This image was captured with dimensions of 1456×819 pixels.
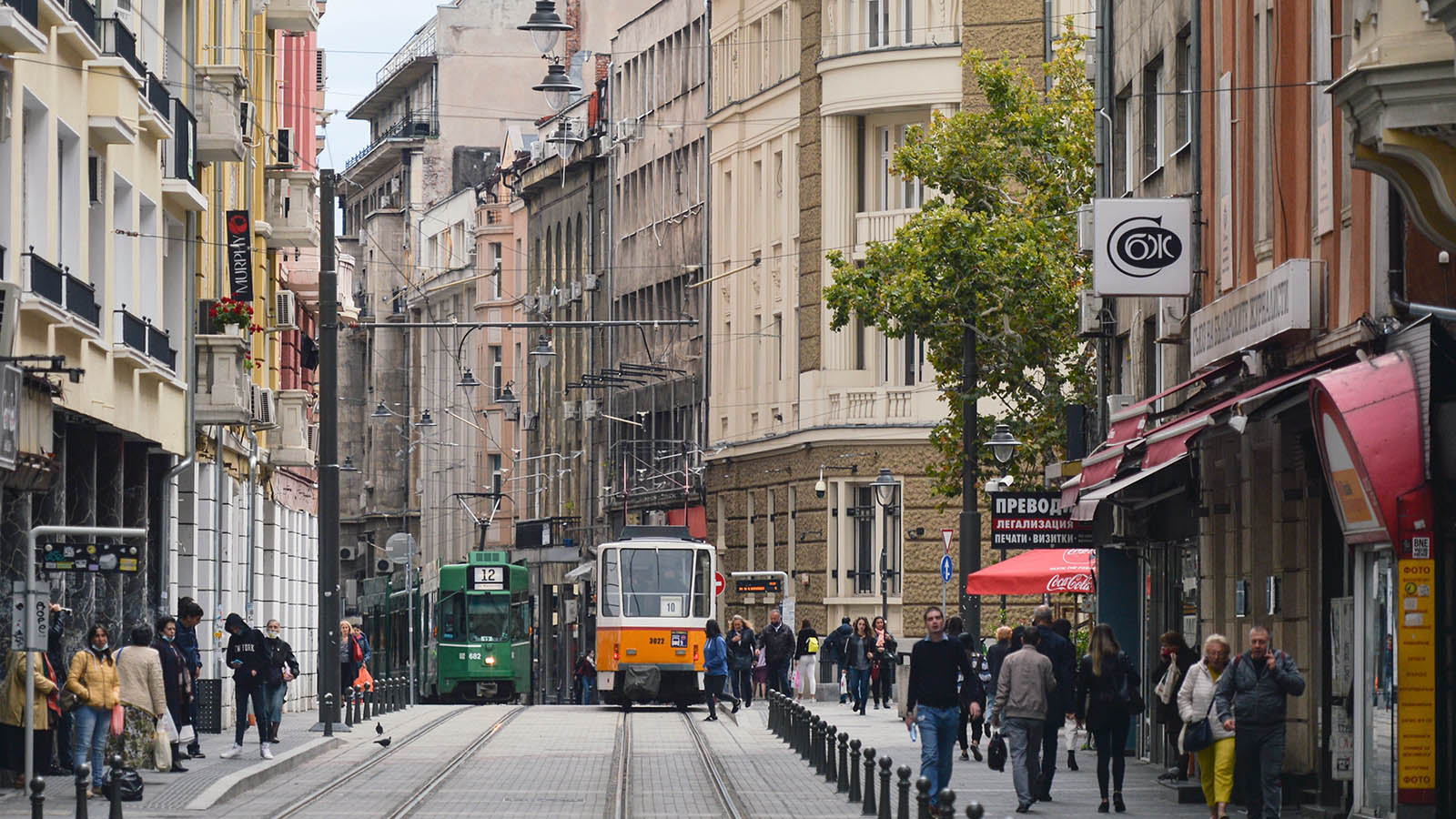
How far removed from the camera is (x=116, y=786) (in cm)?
1825

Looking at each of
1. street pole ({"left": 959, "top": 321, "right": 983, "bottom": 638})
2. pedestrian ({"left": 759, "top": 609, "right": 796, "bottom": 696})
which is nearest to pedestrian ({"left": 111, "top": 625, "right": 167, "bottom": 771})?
street pole ({"left": 959, "top": 321, "right": 983, "bottom": 638})

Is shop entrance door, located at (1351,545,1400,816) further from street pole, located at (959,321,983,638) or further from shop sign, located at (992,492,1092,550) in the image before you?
street pole, located at (959,321,983,638)

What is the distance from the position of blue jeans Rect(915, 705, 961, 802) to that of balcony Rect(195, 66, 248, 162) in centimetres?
→ 1785

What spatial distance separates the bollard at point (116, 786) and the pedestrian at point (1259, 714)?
7.69 metres

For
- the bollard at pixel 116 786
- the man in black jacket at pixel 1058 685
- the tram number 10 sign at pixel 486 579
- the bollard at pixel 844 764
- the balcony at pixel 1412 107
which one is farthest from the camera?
the tram number 10 sign at pixel 486 579

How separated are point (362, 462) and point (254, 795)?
97121mm

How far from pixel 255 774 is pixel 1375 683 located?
11802 millimetres

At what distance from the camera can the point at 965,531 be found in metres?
37.6

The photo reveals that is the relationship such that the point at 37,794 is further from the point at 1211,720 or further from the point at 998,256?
the point at 998,256

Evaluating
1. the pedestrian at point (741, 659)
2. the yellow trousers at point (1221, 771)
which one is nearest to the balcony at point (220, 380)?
the pedestrian at point (741, 659)

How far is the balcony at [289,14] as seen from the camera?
46625mm

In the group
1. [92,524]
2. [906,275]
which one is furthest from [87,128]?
[906,275]

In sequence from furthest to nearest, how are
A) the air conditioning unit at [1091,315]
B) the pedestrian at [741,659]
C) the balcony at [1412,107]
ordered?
the pedestrian at [741,659] → the air conditioning unit at [1091,315] → the balcony at [1412,107]

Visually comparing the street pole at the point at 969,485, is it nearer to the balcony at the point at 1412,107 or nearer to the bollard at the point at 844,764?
the bollard at the point at 844,764
